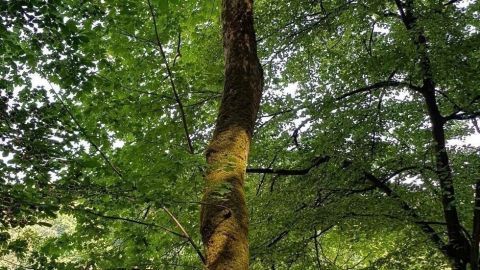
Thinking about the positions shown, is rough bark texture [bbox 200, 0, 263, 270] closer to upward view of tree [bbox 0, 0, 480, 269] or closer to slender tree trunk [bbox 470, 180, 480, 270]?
upward view of tree [bbox 0, 0, 480, 269]

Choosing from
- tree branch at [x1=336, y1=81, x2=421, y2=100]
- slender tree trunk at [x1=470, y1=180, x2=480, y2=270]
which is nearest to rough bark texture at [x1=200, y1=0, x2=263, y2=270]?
slender tree trunk at [x1=470, y1=180, x2=480, y2=270]

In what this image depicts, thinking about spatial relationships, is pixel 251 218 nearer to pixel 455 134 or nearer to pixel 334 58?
pixel 334 58

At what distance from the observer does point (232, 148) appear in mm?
2693

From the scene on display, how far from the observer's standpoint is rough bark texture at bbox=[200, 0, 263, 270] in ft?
7.32

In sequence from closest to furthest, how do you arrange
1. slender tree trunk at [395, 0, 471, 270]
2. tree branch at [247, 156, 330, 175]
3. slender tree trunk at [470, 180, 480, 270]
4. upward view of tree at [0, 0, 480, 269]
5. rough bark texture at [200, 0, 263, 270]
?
rough bark texture at [200, 0, 263, 270], upward view of tree at [0, 0, 480, 269], slender tree trunk at [470, 180, 480, 270], slender tree trunk at [395, 0, 471, 270], tree branch at [247, 156, 330, 175]

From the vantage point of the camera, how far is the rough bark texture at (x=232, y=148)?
2232 mm

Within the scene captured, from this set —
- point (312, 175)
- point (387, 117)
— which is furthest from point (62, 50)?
point (387, 117)

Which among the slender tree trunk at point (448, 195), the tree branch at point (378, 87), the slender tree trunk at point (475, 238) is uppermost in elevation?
the tree branch at point (378, 87)

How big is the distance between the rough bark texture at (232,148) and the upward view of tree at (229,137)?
1cm

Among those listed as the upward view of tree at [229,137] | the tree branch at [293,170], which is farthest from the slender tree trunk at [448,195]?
the tree branch at [293,170]

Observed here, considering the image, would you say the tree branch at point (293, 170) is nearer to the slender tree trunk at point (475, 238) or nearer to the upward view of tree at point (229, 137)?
the upward view of tree at point (229, 137)

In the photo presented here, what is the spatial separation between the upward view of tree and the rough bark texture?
1 cm

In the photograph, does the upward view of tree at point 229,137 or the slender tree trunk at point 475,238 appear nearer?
the upward view of tree at point 229,137

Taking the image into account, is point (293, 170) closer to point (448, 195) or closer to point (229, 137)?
point (448, 195)
